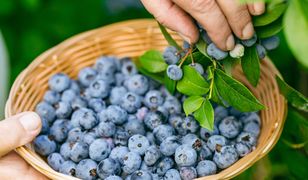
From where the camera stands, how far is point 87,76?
1486 mm

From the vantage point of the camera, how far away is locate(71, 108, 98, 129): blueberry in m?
1.30

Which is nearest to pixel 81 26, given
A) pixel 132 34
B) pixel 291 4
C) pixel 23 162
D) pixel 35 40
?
pixel 35 40

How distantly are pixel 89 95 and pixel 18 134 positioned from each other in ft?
1.09

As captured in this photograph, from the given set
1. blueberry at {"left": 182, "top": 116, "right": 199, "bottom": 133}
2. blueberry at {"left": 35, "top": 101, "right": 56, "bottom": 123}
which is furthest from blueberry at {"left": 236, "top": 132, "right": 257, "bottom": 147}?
blueberry at {"left": 35, "top": 101, "right": 56, "bottom": 123}

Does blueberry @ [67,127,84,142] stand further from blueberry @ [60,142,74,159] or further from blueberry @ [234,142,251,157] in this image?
blueberry @ [234,142,251,157]

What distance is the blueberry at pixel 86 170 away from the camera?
1.17 meters

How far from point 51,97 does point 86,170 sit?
33 cm

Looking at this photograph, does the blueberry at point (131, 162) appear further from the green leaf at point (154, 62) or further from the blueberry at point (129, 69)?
the blueberry at point (129, 69)

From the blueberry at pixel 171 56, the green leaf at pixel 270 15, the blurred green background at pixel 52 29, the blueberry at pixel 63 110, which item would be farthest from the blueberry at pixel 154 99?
the blurred green background at pixel 52 29

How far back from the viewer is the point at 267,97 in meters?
1.36

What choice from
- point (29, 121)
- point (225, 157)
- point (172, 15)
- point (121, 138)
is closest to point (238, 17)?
point (172, 15)

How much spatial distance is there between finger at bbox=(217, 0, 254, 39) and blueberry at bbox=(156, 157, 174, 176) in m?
0.36

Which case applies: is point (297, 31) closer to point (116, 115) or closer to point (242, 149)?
point (242, 149)

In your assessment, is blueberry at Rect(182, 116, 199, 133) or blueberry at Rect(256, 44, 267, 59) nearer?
blueberry at Rect(256, 44, 267, 59)
